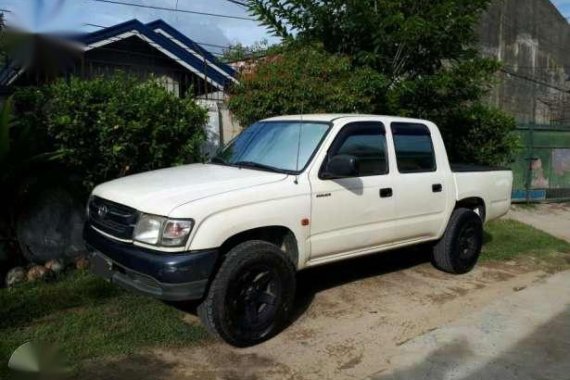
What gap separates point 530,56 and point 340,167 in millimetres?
23202

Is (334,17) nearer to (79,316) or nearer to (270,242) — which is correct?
(270,242)

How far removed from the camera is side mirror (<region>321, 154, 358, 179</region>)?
184 inches

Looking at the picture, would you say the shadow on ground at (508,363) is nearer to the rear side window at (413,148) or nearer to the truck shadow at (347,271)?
the truck shadow at (347,271)

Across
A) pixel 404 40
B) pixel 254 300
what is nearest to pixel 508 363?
pixel 254 300

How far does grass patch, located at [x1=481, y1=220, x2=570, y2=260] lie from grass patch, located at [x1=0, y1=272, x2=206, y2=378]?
4500mm

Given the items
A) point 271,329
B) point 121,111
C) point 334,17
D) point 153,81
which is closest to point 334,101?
point 334,17

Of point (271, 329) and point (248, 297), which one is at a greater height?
point (248, 297)

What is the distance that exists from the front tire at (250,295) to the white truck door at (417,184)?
160 cm

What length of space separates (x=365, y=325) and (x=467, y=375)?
3.49 ft

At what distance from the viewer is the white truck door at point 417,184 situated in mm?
5480

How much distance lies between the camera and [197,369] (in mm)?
3801

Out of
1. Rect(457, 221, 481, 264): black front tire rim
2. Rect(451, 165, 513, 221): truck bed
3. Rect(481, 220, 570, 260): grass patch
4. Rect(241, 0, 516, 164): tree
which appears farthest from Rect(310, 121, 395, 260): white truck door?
Rect(241, 0, 516, 164): tree

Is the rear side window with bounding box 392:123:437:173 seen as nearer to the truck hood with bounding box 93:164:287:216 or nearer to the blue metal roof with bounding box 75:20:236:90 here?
the truck hood with bounding box 93:164:287:216

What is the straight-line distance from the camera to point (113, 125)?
5.91 metres
